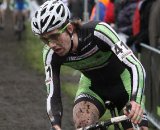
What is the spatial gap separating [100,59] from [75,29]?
1.37 ft

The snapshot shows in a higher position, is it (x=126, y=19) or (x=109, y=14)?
(x=109, y=14)

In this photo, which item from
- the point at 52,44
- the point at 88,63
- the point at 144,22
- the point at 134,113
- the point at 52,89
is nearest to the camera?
the point at 134,113

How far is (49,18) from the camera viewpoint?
5.02 metres

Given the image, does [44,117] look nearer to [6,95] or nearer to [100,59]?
[6,95]

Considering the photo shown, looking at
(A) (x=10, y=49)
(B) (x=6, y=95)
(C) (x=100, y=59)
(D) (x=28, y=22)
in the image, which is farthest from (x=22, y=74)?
(D) (x=28, y=22)

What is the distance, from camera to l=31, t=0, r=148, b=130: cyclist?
5.04m

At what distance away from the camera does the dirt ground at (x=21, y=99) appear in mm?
9172

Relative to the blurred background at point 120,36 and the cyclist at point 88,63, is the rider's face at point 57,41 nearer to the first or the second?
the cyclist at point 88,63

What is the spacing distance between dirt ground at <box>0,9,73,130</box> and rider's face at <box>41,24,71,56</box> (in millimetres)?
3894

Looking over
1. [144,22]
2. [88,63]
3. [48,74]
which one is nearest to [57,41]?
[48,74]

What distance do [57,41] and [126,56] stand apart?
668 mm

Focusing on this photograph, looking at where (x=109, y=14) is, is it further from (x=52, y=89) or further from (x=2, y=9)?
(x=2, y=9)

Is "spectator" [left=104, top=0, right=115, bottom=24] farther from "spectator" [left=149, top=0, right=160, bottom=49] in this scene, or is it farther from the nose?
the nose

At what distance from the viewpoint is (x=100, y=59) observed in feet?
18.6
